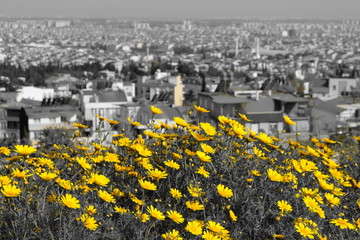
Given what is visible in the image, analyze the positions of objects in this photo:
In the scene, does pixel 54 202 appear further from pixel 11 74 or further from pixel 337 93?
pixel 11 74

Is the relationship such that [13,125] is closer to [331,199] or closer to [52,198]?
[52,198]

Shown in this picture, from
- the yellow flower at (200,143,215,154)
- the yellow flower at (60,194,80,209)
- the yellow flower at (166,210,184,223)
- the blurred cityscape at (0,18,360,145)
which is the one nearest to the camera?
the yellow flower at (60,194,80,209)

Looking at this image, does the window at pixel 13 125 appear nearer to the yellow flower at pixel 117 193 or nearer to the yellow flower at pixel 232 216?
the yellow flower at pixel 117 193

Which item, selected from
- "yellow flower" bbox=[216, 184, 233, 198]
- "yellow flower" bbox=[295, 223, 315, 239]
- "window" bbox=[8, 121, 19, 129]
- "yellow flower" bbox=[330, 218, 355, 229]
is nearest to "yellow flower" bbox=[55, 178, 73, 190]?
"yellow flower" bbox=[216, 184, 233, 198]

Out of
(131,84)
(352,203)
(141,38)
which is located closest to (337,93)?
(131,84)

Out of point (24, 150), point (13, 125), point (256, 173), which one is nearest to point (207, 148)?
point (256, 173)

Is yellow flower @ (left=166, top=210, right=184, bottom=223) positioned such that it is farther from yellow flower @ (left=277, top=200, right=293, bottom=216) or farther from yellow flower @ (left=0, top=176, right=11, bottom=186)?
yellow flower @ (left=0, top=176, right=11, bottom=186)
